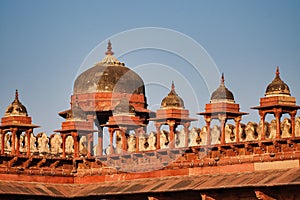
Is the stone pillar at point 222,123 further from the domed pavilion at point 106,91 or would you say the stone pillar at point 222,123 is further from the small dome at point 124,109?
the domed pavilion at point 106,91

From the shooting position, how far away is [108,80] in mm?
42031

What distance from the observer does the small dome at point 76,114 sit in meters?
39.2

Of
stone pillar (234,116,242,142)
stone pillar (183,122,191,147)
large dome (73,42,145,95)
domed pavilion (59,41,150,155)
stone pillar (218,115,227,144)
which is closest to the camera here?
stone pillar (234,116,242,142)

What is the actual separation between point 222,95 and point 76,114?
19.8 ft

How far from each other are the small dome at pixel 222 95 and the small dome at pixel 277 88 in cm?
183

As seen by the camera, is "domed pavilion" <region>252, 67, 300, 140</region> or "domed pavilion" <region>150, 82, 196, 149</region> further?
"domed pavilion" <region>150, 82, 196, 149</region>

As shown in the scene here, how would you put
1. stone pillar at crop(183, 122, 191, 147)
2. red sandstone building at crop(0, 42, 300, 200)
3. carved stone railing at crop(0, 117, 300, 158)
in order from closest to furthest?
1. red sandstone building at crop(0, 42, 300, 200)
2. carved stone railing at crop(0, 117, 300, 158)
3. stone pillar at crop(183, 122, 191, 147)

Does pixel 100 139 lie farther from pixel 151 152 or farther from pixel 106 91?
pixel 151 152

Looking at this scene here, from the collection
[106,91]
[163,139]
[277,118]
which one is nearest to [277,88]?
[277,118]

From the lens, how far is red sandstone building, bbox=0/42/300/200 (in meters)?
32.9

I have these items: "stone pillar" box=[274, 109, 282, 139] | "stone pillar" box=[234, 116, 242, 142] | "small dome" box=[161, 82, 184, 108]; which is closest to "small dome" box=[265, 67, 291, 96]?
"stone pillar" box=[274, 109, 282, 139]

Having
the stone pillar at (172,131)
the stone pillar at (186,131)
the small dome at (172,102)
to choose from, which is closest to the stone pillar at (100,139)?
the stone pillar at (172,131)

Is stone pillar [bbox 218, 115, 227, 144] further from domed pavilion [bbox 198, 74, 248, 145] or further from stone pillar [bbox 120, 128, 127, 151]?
stone pillar [bbox 120, 128, 127, 151]

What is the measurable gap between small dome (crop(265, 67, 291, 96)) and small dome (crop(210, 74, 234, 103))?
1.83 metres
